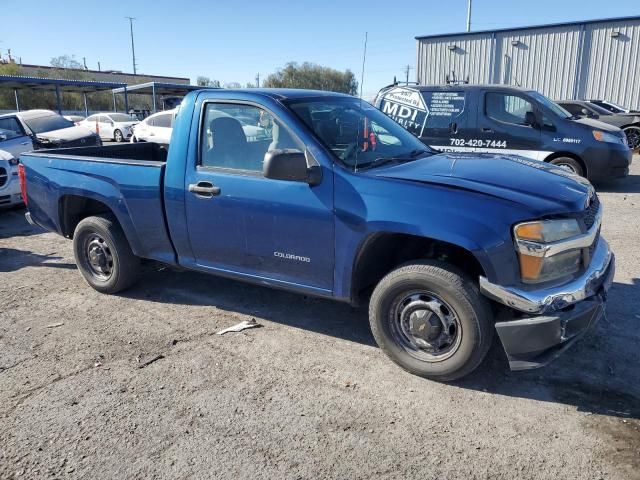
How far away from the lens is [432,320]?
337cm

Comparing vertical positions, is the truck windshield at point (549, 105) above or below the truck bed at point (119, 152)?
above

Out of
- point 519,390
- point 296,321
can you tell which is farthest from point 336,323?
point 519,390

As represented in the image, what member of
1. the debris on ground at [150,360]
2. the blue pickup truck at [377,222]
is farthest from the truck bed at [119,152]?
the debris on ground at [150,360]

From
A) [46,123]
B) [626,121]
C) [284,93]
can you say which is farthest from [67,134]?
[626,121]

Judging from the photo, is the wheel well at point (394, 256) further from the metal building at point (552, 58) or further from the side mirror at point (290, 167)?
the metal building at point (552, 58)

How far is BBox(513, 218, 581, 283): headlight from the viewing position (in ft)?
9.78

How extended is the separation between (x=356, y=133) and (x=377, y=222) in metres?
0.98

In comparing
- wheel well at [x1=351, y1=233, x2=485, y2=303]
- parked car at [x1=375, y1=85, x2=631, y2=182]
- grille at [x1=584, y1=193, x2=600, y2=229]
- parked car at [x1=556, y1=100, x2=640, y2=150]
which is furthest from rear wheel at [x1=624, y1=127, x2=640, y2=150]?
wheel well at [x1=351, y1=233, x2=485, y2=303]

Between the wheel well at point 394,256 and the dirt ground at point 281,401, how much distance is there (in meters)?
0.59

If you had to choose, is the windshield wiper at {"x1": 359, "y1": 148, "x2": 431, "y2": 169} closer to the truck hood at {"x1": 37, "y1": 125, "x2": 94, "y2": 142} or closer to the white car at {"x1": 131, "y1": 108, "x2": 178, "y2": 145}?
the truck hood at {"x1": 37, "y1": 125, "x2": 94, "y2": 142}

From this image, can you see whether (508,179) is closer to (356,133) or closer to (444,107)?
(356,133)

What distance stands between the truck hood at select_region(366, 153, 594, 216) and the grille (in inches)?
2.9

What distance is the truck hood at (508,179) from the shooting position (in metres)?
3.15

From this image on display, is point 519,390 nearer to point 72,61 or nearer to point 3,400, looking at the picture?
point 3,400
